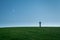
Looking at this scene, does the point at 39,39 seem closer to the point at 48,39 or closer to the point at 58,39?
the point at 48,39

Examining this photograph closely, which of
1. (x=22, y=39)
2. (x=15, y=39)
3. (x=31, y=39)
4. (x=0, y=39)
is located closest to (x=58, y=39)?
(x=31, y=39)

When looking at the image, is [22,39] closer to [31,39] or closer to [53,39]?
[31,39]

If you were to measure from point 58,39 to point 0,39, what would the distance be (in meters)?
7.69

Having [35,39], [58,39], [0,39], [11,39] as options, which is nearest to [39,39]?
[35,39]

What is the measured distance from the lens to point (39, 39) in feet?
43.7

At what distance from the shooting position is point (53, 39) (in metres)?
13.2

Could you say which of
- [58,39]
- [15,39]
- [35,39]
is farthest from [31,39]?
[58,39]

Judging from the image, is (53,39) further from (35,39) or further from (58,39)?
(35,39)

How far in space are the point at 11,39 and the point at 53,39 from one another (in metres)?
5.56

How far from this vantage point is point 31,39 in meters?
13.4

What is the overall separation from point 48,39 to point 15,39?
4.36 m

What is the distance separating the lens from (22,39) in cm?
1352

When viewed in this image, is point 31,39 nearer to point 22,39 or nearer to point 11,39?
point 22,39

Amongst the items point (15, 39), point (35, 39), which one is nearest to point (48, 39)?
point (35, 39)
